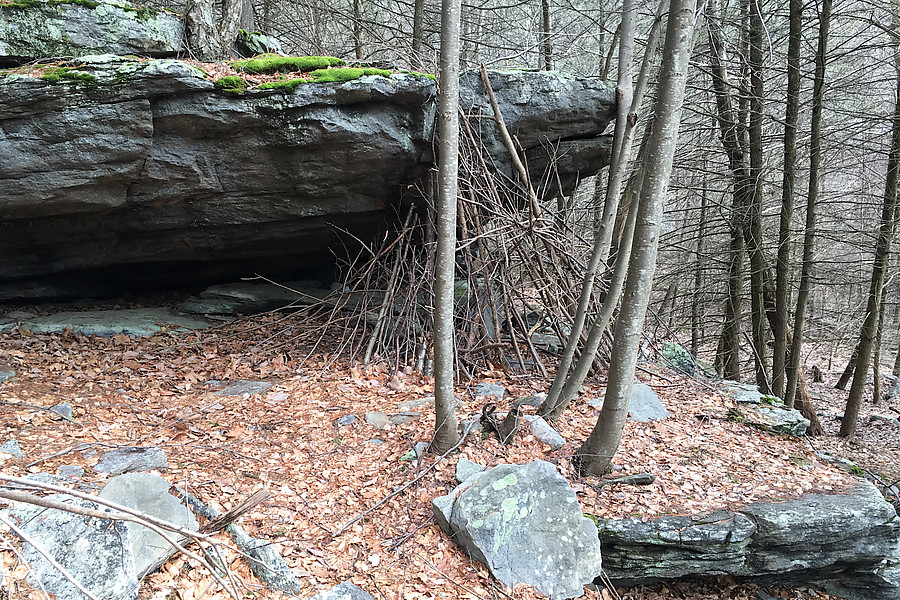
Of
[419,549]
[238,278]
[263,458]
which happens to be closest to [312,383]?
[263,458]

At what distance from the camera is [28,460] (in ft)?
10.2

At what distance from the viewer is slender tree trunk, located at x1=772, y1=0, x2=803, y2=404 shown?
21.7 feet

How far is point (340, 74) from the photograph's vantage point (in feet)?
15.7

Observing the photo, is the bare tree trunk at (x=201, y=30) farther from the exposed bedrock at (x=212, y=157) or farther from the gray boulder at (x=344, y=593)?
the gray boulder at (x=344, y=593)

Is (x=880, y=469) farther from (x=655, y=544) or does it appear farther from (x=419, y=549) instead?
(x=419, y=549)

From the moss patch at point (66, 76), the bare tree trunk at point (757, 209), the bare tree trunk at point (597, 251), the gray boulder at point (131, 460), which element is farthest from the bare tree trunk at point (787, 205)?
the moss patch at point (66, 76)

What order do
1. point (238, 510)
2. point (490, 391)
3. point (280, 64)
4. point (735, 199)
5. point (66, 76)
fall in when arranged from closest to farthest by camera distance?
Answer: point (238, 510)
point (66, 76)
point (490, 391)
point (280, 64)
point (735, 199)

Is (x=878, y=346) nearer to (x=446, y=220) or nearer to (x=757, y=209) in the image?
(x=757, y=209)

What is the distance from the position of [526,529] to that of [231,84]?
4158 millimetres

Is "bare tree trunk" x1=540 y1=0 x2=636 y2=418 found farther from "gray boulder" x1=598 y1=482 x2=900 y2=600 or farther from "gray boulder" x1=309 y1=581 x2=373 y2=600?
"gray boulder" x1=309 y1=581 x2=373 y2=600

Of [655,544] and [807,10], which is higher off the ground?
[807,10]

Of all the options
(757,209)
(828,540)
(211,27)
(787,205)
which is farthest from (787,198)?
(211,27)

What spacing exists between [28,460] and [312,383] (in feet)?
7.11

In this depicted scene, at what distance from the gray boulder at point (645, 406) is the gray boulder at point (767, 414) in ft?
2.55
